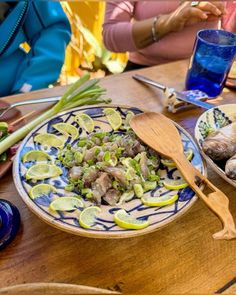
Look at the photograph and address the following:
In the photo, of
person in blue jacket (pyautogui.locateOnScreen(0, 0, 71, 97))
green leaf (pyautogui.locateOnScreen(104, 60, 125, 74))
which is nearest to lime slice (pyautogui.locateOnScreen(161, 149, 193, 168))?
person in blue jacket (pyautogui.locateOnScreen(0, 0, 71, 97))

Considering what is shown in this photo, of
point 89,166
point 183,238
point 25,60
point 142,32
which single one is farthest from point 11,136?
point 142,32

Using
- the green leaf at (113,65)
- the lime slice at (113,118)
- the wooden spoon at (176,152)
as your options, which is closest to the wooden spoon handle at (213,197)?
the wooden spoon at (176,152)

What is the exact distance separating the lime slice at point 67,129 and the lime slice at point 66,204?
0.22 metres

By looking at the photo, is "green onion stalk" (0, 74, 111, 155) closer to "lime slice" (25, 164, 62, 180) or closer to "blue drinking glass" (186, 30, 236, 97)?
"lime slice" (25, 164, 62, 180)

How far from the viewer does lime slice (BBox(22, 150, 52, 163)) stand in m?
0.69

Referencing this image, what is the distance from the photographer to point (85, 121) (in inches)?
32.8

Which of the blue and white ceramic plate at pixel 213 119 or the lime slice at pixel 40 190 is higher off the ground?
the lime slice at pixel 40 190

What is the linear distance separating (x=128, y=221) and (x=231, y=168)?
0.76 feet

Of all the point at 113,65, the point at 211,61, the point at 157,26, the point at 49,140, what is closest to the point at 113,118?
the point at 49,140

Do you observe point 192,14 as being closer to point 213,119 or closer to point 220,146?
point 213,119

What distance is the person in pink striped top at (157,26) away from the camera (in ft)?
4.26

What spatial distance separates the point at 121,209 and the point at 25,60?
2.95 feet

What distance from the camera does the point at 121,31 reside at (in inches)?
55.0

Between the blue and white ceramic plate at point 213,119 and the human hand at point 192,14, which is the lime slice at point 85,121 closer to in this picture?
the blue and white ceramic plate at point 213,119
